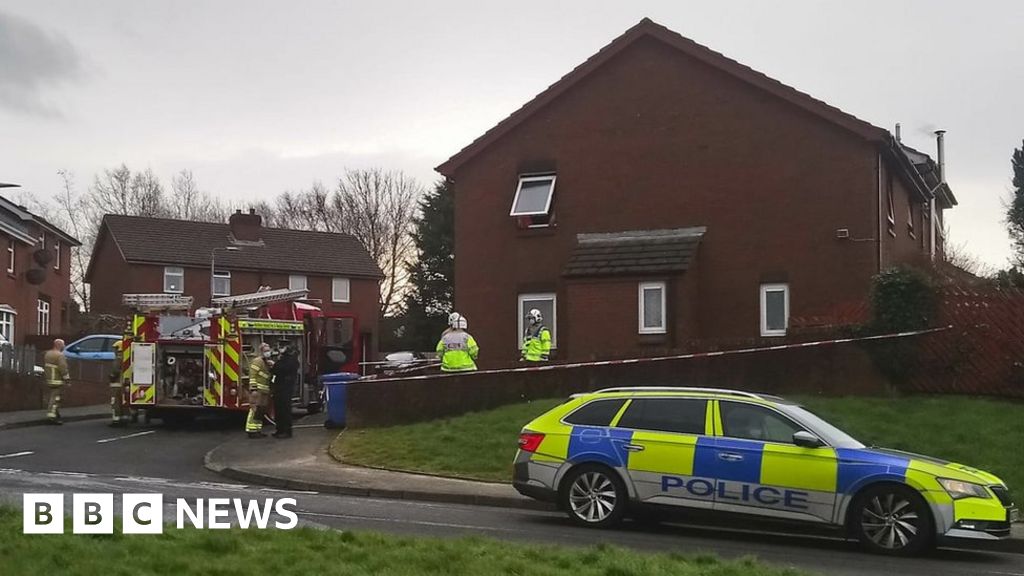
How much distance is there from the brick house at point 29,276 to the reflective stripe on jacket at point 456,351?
22.4 metres

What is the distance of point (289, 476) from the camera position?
15.4m

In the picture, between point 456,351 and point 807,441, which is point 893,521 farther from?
point 456,351

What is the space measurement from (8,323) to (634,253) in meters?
23.6

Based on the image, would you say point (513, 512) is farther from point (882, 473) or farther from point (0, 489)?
point (0, 489)

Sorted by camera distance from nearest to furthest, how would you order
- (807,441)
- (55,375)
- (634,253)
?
(807,441) < (55,375) < (634,253)

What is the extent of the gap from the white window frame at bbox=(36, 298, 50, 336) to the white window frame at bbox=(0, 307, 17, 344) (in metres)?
3.46

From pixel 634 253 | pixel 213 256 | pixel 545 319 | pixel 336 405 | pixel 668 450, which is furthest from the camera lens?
pixel 213 256

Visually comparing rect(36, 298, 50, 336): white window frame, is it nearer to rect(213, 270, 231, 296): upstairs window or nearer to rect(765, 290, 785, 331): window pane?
rect(213, 270, 231, 296): upstairs window

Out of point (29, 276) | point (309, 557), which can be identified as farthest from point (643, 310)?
point (29, 276)

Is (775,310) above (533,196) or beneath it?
beneath

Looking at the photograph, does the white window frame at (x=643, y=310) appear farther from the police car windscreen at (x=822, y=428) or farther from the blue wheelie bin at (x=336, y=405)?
the police car windscreen at (x=822, y=428)

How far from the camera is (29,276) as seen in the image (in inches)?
1581

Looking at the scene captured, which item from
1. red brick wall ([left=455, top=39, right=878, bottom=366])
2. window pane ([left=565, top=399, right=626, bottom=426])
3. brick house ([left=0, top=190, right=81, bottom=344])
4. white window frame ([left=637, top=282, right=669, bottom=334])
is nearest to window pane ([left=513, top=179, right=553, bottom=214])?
red brick wall ([left=455, top=39, right=878, bottom=366])

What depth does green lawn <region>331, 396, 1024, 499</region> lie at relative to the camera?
14.9m
